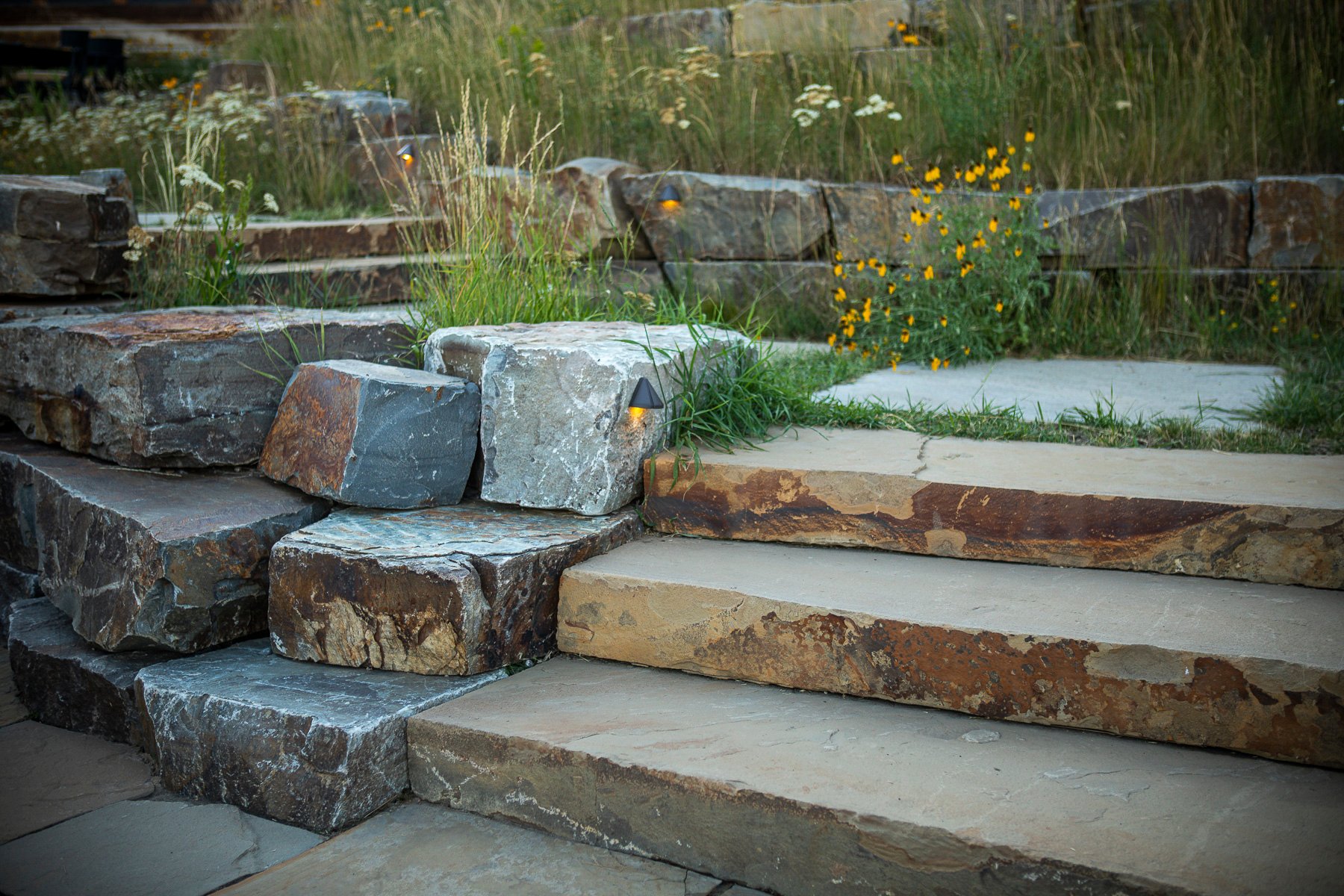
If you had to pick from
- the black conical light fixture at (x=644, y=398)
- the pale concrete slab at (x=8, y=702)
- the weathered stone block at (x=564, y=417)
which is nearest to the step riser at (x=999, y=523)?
the weathered stone block at (x=564, y=417)

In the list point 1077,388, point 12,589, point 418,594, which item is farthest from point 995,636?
point 12,589

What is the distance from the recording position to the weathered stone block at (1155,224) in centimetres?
428

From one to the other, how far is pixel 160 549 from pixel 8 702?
2.57ft

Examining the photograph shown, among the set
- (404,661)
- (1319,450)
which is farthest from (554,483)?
(1319,450)

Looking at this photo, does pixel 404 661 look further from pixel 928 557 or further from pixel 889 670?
pixel 928 557

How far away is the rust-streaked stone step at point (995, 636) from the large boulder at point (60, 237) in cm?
212

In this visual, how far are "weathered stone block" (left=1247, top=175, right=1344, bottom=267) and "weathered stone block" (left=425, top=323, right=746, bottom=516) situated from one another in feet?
9.47

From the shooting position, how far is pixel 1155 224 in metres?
4.33

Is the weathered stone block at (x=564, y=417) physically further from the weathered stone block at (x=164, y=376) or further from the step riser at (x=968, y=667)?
the weathered stone block at (x=164, y=376)

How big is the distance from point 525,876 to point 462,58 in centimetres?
510

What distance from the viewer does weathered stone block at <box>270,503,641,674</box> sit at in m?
2.23

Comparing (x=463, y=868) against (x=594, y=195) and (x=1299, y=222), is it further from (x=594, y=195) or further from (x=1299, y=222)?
(x=1299, y=222)

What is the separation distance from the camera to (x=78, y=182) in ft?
11.5

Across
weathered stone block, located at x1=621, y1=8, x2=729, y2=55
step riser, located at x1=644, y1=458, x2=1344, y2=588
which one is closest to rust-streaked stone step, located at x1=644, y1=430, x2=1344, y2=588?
step riser, located at x1=644, y1=458, x2=1344, y2=588
